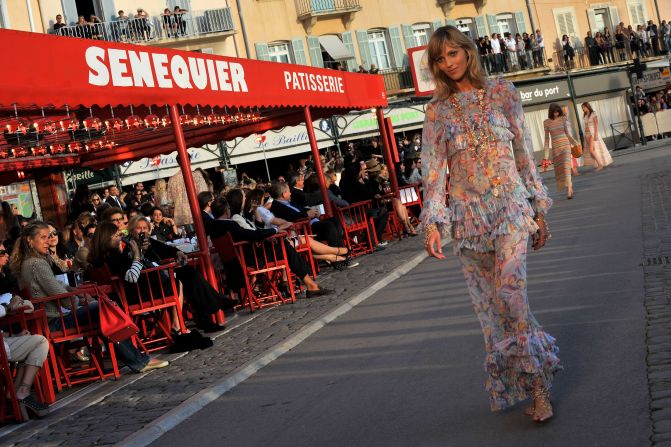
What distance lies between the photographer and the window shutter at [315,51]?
47.0 meters

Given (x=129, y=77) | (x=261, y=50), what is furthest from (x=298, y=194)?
(x=261, y=50)

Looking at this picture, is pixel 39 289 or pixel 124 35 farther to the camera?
pixel 124 35

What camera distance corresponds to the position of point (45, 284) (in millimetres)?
10180

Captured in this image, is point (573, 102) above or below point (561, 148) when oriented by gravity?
above

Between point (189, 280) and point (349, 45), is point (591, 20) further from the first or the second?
point (189, 280)

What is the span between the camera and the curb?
23.9 feet

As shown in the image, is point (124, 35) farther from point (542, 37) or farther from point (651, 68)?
point (651, 68)

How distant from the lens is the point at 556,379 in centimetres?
673

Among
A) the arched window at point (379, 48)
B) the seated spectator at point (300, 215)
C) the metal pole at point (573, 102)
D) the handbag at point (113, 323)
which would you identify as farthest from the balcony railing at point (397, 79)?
the handbag at point (113, 323)

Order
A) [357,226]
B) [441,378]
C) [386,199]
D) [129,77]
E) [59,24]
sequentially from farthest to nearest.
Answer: [59,24], [386,199], [357,226], [129,77], [441,378]

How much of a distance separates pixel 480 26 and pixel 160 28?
54.6 ft

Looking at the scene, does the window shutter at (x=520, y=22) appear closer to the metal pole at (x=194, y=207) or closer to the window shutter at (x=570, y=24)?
the window shutter at (x=570, y=24)

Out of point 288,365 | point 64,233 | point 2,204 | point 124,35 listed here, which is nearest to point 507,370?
point 288,365

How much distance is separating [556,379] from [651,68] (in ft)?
173
